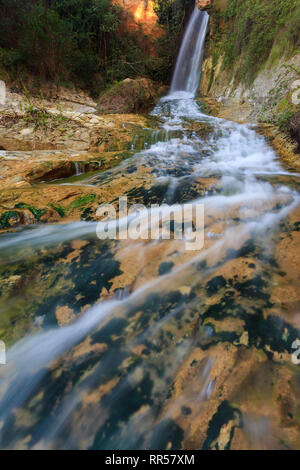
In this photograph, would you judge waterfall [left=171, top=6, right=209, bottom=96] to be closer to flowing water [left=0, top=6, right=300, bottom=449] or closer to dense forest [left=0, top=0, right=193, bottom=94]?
dense forest [left=0, top=0, right=193, bottom=94]

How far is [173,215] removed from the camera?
2.65 metres

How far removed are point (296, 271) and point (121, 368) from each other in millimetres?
1413

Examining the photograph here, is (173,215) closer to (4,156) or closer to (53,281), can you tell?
(53,281)

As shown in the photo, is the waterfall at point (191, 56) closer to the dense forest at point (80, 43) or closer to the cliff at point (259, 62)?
the dense forest at point (80, 43)

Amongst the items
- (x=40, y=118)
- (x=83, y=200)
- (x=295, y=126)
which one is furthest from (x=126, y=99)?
(x=83, y=200)

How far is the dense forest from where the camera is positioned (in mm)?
9328

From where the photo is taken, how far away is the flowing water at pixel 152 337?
1.04 m

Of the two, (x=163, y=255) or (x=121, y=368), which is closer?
(x=121, y=368)

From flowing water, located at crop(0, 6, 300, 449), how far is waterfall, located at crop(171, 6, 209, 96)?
1363 cm

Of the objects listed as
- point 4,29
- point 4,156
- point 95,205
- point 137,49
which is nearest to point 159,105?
point 137,49

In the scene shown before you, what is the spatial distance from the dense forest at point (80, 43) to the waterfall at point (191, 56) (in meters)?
0.65

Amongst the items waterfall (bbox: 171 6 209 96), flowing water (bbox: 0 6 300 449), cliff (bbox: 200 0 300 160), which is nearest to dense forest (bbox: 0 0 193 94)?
waterfall (bbox: 171 6 209 96)

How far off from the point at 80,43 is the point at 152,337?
15.2m

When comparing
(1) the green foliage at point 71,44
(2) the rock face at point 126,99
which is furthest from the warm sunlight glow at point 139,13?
(2) the rock face at point 126,99
